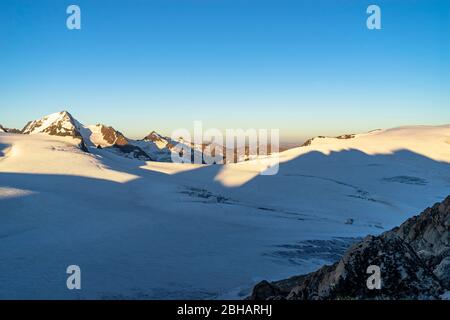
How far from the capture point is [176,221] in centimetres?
2841

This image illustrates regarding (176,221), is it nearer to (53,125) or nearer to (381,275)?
(381,275)

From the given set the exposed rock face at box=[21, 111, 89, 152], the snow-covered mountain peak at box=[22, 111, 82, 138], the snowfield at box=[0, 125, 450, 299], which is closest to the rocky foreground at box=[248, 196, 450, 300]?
the snowfield at box=[0, 125, 450, 299]

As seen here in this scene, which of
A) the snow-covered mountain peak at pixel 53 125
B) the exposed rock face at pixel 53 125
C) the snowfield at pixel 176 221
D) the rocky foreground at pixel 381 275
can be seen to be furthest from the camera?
the snow-covered mountain peak at pixel 53 125

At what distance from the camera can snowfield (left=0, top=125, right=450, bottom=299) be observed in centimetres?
1668

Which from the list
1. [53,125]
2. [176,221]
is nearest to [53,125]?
[53,125]

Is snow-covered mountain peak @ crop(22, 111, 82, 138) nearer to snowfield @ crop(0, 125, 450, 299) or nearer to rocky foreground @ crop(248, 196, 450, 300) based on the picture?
snowfield @ crop(0, 125, 450, 299)

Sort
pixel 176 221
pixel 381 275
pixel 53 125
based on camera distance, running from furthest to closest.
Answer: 1. pixel 53 125
2. pixel 176 221
3. pixel 381 275

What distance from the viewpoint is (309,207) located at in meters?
40.7

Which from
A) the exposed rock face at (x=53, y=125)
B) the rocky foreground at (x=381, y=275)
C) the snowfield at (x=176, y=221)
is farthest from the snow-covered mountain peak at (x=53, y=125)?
the rocky foreground at (x=381, y=275)

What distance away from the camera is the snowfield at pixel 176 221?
1668cm

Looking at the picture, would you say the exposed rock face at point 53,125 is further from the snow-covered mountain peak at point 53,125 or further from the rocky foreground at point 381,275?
the rocky foreground at point 381,275
